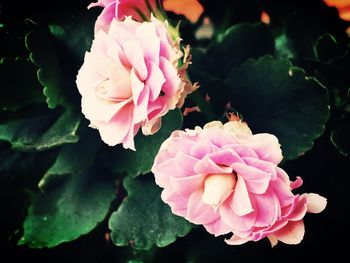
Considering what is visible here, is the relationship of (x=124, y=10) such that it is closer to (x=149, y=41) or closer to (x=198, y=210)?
(x=149, y=41)

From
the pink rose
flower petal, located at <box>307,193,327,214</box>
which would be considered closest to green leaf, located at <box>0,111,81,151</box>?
the pink rose

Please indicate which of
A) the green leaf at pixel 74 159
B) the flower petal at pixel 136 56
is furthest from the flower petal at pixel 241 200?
the green leaf at pixel 74 159

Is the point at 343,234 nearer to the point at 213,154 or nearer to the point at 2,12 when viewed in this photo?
the point at 213,154

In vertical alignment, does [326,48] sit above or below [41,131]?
above

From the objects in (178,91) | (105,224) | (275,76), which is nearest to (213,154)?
(178,91)

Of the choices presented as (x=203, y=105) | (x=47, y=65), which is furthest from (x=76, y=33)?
(x=203, y=105)

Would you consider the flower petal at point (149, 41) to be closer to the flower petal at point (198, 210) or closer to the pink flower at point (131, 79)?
the pink flower at point (131, 79)
